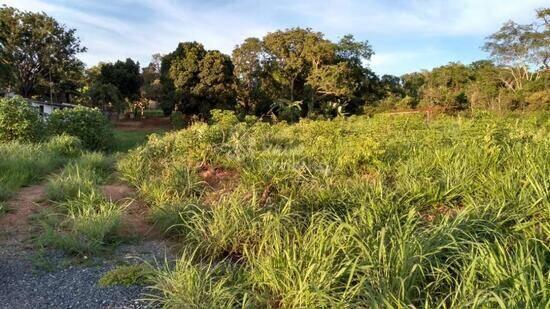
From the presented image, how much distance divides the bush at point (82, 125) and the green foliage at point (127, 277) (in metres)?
10.5

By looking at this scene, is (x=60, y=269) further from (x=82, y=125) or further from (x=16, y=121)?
(x=82, y=125)

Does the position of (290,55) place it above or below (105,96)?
above

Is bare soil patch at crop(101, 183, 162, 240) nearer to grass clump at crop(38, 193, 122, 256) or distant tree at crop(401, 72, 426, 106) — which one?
grass clump at crop(38, 193, 122, 256)

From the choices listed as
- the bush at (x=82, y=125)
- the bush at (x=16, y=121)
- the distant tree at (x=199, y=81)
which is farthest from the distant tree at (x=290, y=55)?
the bush at (x=16, y=121)

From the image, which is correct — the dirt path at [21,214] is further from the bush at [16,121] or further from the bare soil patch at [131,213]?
the bush at [16,121]

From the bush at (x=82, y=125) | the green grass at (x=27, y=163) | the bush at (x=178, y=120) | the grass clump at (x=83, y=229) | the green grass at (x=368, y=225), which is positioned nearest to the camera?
the green grass at (x=368, y=225)

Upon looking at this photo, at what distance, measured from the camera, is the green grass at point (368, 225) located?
2.46m

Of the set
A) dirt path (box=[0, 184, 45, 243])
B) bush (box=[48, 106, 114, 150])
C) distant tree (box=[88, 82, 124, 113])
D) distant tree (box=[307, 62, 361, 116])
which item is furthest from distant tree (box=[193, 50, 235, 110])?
dirt path (box=[0, 184, 45, 243])

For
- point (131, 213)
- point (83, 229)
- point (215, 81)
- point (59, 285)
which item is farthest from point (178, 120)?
point (59, 285)

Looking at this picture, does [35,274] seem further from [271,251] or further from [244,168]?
[244,168]

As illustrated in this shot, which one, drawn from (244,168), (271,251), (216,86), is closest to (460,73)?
(216,86)

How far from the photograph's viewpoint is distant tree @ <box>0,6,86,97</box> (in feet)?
93.9

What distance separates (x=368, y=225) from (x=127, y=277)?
1722 millimetres

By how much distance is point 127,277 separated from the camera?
3.22 metres
